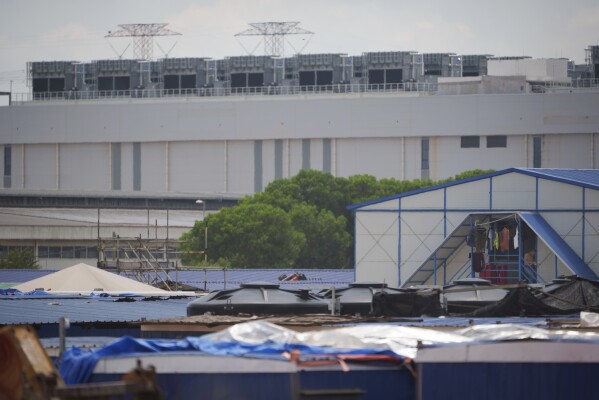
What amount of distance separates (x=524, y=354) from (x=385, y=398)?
2.15m

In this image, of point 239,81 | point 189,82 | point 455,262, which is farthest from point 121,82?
point 455,262

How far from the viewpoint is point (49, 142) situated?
14650 centimetres

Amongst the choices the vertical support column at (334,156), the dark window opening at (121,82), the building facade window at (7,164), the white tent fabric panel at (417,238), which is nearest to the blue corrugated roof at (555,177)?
the white tent fabric panel at (417,238)

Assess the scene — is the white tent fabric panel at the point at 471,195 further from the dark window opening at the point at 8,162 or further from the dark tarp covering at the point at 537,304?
the dark window opening at the point at 8,162

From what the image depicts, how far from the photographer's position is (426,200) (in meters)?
63.8

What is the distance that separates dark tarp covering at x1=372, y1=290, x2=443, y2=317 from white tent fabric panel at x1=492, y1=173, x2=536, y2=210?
77.1 ft

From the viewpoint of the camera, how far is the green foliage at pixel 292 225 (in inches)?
4296

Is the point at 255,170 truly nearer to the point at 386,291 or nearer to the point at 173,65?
the point at 173,65

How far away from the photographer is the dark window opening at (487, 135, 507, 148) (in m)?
135

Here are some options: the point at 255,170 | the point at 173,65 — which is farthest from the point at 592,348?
the point at 173,65

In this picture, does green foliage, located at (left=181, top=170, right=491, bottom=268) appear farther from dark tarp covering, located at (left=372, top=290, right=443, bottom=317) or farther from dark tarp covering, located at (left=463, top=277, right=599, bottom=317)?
dark tarp covering, located at (left=463, top=277, right=599, bottom=317)

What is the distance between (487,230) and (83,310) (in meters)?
23.0

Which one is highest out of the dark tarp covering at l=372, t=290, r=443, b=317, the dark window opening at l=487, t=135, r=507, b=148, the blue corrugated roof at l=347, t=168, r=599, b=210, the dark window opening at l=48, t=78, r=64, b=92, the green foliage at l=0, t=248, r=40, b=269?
the dark window opening at l=48, t=78, r=64, b=92

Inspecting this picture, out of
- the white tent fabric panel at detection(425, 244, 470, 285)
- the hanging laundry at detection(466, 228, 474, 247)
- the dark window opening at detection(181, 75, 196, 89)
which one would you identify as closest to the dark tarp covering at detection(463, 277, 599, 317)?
the hanging laundry at detection(466, 228, 474, 247)
